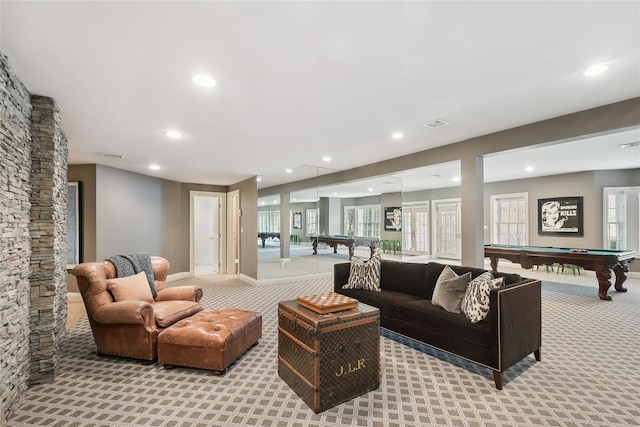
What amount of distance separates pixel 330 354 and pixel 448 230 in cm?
883

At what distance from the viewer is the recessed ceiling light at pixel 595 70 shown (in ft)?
7.88

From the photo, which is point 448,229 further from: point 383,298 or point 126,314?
point 126,314

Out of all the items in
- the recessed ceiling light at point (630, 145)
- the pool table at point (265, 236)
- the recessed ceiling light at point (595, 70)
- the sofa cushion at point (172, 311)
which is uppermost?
the recessed ceiling light at point (595, 70)

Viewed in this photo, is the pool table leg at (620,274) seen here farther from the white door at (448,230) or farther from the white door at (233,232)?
the white door at (233,232)

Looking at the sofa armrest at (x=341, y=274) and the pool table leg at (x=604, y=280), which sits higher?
the sofa armrest at (x=341, y=274)

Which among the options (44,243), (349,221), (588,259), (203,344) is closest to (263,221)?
(349,221)

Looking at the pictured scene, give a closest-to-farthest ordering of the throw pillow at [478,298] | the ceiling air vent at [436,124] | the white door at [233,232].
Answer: the throw pillow at [478,298], the ceiling air vent at [436,124], the white door at [233,232]

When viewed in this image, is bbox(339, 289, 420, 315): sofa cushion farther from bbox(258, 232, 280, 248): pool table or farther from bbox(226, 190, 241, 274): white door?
bbox(226, 190, 241, 274): white door

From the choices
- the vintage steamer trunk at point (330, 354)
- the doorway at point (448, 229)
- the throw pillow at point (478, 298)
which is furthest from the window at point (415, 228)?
the vintage steamer trunk at point (330, 354)

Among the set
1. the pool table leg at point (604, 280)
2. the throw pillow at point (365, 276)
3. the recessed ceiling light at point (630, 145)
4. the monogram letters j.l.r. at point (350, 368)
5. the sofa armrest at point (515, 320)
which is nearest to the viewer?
the monogram letters j.l.r. at point (350, 368)

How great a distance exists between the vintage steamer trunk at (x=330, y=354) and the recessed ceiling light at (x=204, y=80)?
1.94 meters

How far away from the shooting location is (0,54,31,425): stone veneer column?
7.14 feet

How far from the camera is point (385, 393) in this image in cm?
249

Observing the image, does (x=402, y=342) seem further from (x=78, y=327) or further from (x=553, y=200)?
(x=553, y=200)
